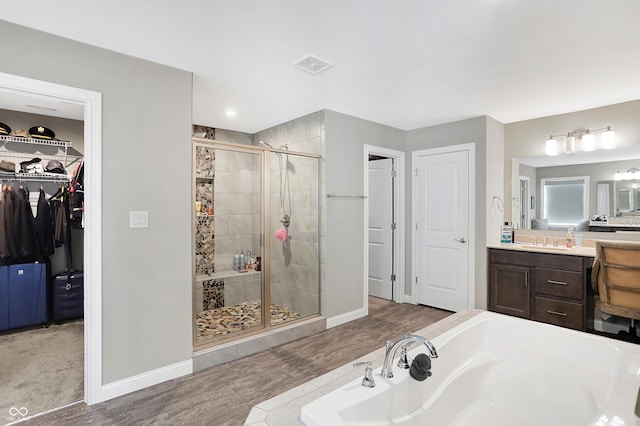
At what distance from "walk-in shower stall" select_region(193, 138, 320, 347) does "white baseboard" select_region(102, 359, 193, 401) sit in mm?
370

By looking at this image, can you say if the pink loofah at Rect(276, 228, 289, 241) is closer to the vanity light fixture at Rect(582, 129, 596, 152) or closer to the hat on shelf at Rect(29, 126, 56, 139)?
the hat on shelf at Rect(29, 126, 56, 139)

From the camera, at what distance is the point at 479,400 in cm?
217

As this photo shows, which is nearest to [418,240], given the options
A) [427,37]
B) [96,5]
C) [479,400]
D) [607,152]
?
[607,152]

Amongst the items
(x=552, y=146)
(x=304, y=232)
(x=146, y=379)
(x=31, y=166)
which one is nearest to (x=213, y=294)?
(x=304, y=232)

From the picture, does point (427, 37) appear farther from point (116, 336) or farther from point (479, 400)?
point (116, 336)

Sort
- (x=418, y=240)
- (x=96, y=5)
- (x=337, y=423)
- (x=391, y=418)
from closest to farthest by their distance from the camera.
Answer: (x=337, y=423) < (x=391, y=418) < (x=96, y=5) < (x=418, y=240)

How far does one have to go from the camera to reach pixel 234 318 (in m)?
3.61

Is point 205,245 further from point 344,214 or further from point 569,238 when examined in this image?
point 569,238

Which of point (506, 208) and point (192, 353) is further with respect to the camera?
point (506, 208)

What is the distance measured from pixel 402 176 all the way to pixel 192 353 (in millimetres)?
3335

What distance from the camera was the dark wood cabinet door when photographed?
3.62 metres

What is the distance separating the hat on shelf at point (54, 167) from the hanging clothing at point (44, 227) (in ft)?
0.83

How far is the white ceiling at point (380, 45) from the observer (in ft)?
6.10

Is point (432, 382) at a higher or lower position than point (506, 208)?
lower
